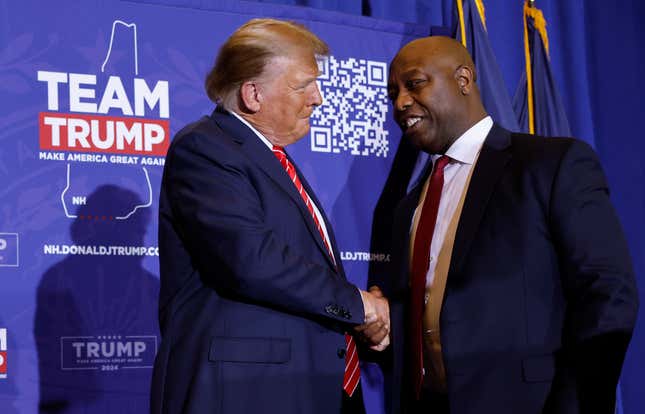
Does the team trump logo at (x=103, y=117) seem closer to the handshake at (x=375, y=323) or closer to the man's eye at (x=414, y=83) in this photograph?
the man's eye at (x=414, y=83)

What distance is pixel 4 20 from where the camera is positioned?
3.16 m

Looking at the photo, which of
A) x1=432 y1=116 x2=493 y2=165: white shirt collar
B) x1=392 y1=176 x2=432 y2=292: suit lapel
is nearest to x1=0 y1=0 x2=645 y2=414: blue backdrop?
x1=392 y1=176 x2=432 y2=292: suit lapel

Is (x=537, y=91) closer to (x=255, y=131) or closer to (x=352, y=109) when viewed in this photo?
(x=352, y=109)

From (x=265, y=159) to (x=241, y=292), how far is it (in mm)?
384

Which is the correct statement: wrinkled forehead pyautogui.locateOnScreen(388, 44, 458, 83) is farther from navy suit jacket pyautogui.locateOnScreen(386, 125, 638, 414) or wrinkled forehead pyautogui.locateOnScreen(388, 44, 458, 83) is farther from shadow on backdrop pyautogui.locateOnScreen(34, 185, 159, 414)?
shadow on backdrop pyautogui.locateOnScreen(34, 185, 159, 414)

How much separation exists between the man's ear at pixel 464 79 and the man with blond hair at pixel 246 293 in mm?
647

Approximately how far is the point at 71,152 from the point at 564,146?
172 centimetres

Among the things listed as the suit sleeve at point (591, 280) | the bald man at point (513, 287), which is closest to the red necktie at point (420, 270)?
the bald man at point (513, 287)

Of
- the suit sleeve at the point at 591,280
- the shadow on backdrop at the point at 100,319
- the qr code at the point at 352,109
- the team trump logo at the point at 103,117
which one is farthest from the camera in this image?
the qr code at the point at 352,109

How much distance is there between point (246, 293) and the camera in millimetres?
2262

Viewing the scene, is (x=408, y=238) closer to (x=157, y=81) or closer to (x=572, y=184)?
(x=572, y=184)

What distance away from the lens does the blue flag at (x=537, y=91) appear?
415cm

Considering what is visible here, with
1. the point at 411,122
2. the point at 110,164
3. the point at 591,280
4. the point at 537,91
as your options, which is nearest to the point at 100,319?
the point at 110,164

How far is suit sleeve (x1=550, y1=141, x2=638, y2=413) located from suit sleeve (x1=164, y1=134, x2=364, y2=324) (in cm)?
55
